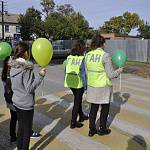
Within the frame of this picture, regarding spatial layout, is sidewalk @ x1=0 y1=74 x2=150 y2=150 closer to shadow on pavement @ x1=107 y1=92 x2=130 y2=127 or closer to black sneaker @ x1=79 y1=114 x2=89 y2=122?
shadow on pavement @ x1=107 y1=92 x2=130 y2=127

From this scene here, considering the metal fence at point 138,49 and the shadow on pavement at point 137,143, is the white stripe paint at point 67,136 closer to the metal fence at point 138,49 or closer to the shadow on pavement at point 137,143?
the shadow on pavement at point 137,143

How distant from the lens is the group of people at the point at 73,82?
4.66 m

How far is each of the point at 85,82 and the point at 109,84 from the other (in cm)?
51

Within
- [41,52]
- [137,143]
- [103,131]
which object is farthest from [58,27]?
[41,52]

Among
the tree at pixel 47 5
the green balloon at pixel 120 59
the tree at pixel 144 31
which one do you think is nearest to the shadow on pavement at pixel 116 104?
the green balloon at pixel 120 59

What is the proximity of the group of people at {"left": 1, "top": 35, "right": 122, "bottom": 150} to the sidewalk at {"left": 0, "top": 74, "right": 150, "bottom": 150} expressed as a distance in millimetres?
274

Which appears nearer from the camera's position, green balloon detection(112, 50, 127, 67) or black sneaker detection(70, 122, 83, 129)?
black sneaker detection(70, 122, 83, 129)

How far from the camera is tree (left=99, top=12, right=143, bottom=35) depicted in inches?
3273

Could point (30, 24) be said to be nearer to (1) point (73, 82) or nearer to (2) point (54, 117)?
(2) point (54, 117)

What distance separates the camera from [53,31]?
5197cm

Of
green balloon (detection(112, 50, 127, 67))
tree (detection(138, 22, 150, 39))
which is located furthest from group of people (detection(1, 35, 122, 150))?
tree (detection(138, 22, 150, 39))

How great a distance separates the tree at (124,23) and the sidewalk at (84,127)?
2947 inches

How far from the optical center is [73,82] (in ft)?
21.2

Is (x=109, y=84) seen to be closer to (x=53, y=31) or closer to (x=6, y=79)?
(x=6, y=79)
